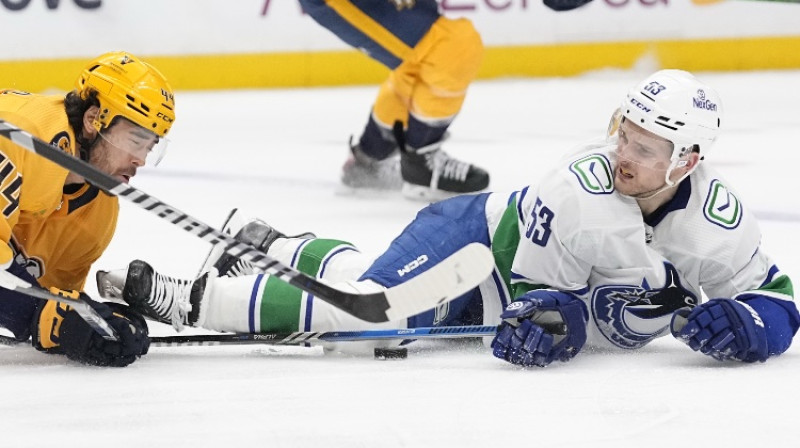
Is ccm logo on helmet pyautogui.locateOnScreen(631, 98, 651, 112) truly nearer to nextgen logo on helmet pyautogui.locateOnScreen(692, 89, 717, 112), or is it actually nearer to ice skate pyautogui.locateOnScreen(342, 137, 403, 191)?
nextgen logo on helmet pyautogui.locateOnScreen(692, 89, 717, 112)

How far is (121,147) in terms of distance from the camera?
2.55 metres

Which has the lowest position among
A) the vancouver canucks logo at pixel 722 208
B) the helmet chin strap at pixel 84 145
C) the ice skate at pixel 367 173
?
the ice skate at pixel 367 173

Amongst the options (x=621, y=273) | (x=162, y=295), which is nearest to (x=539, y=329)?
(x=621, y=273)

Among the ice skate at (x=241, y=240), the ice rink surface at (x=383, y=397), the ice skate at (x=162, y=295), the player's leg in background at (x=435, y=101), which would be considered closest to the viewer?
the ice rink surface at (x=383, y=397)

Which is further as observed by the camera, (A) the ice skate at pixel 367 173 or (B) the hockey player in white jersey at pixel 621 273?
(A) the ice skate at pixel 367 173

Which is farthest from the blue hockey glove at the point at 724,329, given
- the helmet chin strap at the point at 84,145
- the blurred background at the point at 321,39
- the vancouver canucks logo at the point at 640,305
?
the blurred background at the point at 321,39

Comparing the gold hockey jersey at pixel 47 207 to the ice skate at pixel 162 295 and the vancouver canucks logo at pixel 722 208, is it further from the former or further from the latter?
the vancouver canucks logo at pixel 722 208

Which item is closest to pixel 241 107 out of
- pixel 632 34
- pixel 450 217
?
pixel 632 34

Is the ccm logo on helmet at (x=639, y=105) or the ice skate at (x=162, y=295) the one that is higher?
the ccm logo on helmet at (x=639, y=105)

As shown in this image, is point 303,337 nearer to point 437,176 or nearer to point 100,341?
point 100,341

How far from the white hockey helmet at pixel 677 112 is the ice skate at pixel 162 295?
849 mm

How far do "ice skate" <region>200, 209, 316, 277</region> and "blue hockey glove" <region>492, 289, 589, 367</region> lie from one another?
65cm

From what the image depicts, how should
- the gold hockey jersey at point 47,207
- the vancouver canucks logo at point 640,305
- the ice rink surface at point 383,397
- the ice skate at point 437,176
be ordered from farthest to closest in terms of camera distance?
the ice skate at point 437,176
the vancouver canucks logo at point 640,305
the gold hockey jersey at point 47,207
the ice rink surface at point 383,397

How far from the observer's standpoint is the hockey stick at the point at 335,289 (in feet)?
7.37
